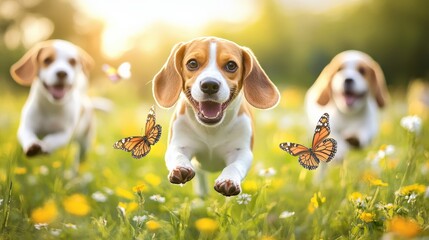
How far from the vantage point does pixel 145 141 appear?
3.10 metres

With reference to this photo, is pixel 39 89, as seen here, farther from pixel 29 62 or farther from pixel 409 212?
pixel 409 212

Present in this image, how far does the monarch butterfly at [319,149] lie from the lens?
10.2ft

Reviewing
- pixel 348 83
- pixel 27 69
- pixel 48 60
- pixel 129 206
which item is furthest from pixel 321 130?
pixel 27 69

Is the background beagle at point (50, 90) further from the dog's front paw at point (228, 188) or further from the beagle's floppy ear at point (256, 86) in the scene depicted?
the dog's front paw at point (228, 188)

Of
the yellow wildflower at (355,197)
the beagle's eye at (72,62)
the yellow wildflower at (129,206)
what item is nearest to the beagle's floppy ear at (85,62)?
the beagle's eye at (72,62)

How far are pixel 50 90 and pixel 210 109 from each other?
2.23m

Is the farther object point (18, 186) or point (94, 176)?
point (94, 176)

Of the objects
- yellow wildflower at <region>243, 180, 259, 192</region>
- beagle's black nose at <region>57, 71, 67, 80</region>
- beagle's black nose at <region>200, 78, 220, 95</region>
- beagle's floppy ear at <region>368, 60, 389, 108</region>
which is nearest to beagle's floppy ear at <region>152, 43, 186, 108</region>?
beagle's black nose at <region>200, 78, 220, 95</region>

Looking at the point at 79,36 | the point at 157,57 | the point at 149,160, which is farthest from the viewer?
the point at 79,36

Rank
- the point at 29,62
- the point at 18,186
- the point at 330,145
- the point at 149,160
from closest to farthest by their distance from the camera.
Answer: the point at 330,145 → the point at 18,186 → the point at 29,62 → the point at 149,160

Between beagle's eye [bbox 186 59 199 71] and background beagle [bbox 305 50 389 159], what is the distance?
2398 millimetres

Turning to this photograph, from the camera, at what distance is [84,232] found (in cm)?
322

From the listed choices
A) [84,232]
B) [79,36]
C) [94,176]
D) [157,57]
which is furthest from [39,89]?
[79,36]

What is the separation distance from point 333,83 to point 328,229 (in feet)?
7.50
